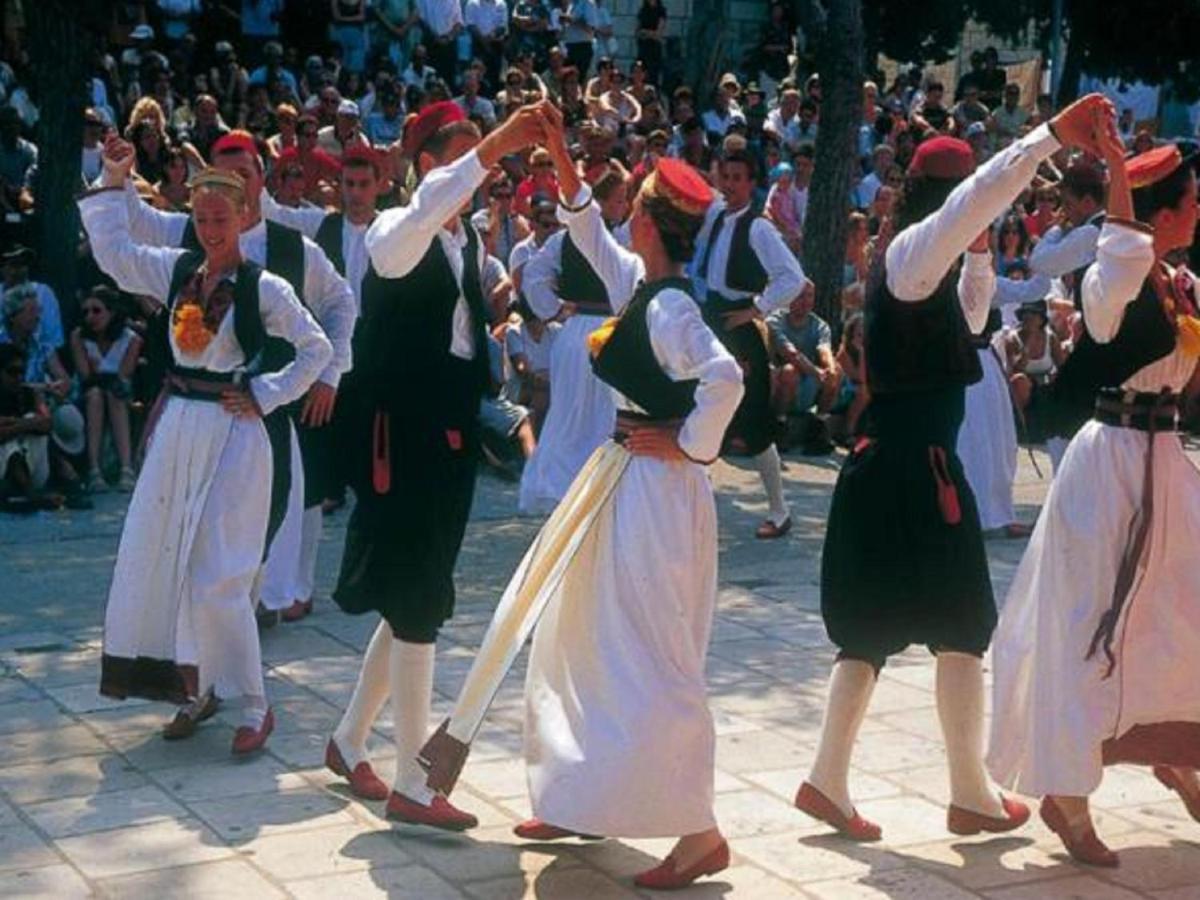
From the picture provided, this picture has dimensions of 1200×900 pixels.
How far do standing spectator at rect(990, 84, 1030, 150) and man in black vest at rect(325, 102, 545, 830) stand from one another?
18.1 m

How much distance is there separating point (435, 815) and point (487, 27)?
17316 mm

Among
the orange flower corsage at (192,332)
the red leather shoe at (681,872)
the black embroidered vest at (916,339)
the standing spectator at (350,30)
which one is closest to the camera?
the red leather shoe at (681,872)

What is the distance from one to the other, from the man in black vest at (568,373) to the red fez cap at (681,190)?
514cm

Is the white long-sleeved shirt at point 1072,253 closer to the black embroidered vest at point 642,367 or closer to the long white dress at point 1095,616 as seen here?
the long white dress at point 1095,616

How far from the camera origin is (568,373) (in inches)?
453

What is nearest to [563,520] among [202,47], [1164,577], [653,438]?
[653,438]

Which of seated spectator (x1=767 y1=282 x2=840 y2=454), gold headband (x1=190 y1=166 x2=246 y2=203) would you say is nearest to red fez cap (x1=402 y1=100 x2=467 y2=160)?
gold headband (x1=190 y1=166 x2=246 y2=203)

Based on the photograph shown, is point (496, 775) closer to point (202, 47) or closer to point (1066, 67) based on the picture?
point (202, 47)

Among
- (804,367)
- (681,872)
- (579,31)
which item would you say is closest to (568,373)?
(804,367)

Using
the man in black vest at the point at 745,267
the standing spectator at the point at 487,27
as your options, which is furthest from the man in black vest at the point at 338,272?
the standing spectator at the point at 487,27

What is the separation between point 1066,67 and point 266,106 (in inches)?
537

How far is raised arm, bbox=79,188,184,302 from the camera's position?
7234 millimetres

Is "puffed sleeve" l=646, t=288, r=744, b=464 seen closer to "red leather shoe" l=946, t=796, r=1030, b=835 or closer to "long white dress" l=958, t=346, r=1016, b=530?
"red leather shoe" l=946, t=796, r=1030, b=835

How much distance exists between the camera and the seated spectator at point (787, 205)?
18.5 m
